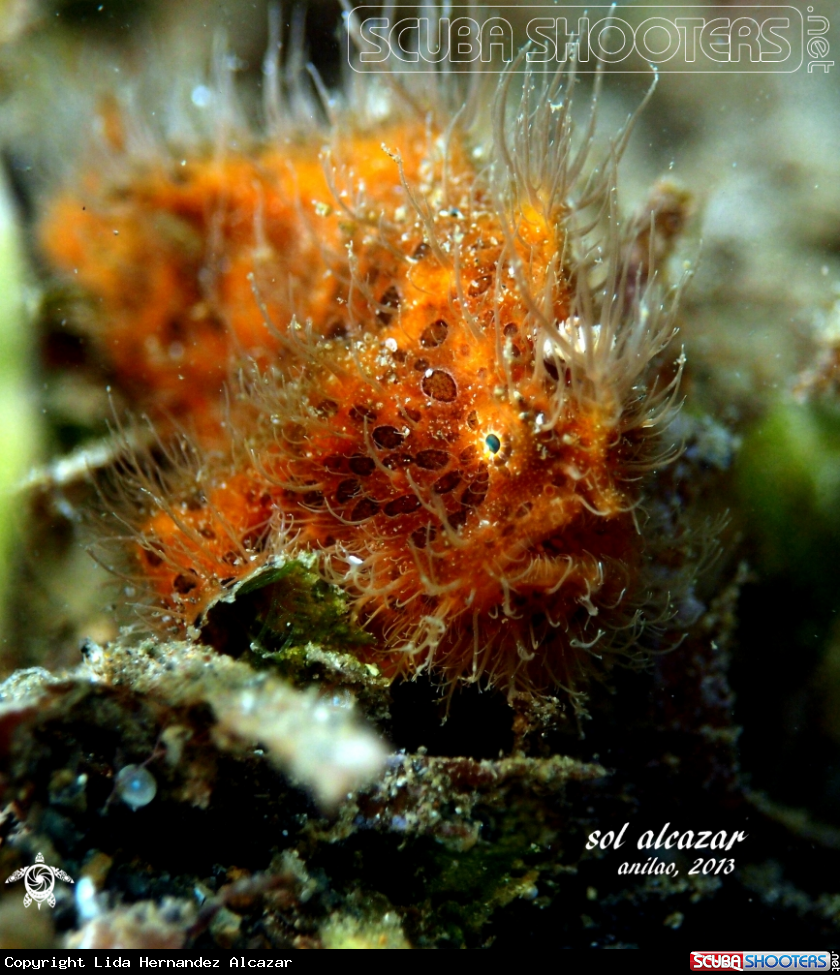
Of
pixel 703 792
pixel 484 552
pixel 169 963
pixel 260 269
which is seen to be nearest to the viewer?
pixel 169 963

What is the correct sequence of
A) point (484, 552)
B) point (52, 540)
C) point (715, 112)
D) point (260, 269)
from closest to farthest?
1. point (484, 552)
2. point (260, 269)
3. point (52, 540)
4. point (715, 112)

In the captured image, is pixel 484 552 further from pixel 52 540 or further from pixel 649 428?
pixel 52 540

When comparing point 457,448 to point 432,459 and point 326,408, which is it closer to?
point 432,459

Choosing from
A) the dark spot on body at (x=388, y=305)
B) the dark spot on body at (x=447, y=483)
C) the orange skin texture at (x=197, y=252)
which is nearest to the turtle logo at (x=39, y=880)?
the dark spot on body at (x=447, y=483)

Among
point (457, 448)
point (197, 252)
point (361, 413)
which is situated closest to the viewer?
point (457, 448)

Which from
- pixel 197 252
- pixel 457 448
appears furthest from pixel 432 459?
pixel 197 252

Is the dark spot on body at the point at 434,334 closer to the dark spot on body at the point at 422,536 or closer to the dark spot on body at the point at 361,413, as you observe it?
the dark spot on body at the point at 361,413

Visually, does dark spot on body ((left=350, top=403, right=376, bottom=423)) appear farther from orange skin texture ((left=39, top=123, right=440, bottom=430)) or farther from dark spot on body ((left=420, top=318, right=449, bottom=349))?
orange skin texture ((left=39, top=123, right=440, bottom=430))

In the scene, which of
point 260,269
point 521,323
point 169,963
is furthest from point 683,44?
point 169,963
